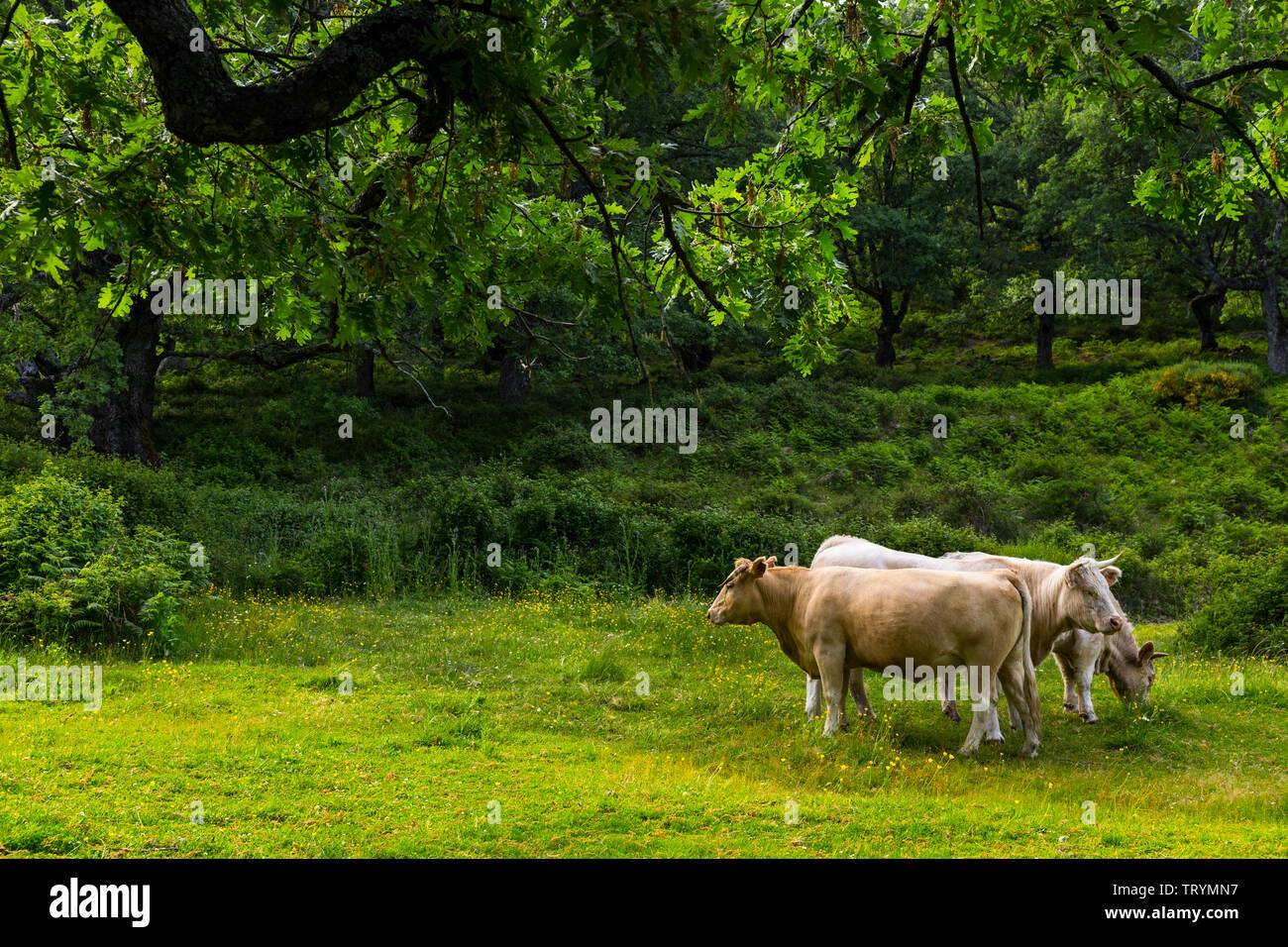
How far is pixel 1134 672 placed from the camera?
11531mm

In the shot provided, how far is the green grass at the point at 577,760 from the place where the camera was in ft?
22.2

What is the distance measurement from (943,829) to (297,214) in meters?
6.65

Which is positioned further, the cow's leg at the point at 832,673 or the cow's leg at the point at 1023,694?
the cow's leg at the point at 832,673

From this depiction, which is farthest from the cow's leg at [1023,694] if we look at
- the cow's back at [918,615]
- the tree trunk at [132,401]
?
the tree trunk at [132,401]

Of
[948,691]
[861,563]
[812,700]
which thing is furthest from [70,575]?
[948,691]

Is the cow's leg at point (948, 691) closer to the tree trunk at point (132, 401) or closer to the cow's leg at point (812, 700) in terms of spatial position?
the cow's leg at point (812, 700)

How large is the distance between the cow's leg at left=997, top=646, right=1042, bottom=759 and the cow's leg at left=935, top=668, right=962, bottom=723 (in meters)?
0.55

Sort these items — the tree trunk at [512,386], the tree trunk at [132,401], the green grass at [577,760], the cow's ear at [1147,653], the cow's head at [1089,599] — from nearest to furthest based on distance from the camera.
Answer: the green grass at [577,760]
the cow's head at [1089,599]
the cow's ear at [1147,653]
the tree trunk at [132,401]
the tree trunk at [512,386]

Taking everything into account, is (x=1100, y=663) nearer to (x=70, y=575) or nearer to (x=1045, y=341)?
(x=70, y=575)

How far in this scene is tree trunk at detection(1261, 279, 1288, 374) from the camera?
105ft

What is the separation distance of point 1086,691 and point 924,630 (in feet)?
9.73

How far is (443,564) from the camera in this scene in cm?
1881

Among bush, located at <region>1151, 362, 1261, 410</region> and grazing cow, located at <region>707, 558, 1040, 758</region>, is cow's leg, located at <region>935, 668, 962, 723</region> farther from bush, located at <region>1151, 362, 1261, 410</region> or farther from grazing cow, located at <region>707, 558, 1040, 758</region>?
bush, located at <region>1151, 362, 1261, 410</region>

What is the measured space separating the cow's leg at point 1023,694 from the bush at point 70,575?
10.7 meters
